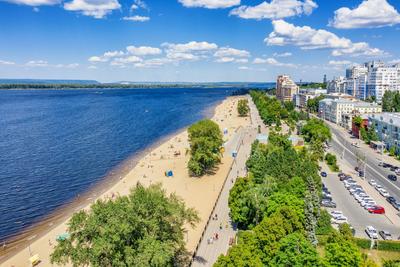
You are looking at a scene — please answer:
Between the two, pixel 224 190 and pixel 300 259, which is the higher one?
pixel 300 259

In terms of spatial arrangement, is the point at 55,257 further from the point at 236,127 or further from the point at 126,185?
the point at 236,127

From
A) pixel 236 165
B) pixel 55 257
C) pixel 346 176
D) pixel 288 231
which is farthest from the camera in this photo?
pixel 236 165

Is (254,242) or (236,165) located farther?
(236,165)

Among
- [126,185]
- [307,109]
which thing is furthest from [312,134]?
[307,109]

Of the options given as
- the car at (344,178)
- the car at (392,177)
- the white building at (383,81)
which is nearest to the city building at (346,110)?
the white building at (383,81)

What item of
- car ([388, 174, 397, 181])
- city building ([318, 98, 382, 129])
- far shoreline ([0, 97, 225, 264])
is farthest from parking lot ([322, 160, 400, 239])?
city building ([318, 98, 382, 129])

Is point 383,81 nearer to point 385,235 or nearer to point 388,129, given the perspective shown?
point 388,129

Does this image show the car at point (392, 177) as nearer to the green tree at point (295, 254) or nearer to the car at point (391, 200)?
the car at point (391, 200)

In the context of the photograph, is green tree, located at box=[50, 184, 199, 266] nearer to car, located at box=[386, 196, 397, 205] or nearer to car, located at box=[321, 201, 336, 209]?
car, located at box=[321, 201, 336, 209]
